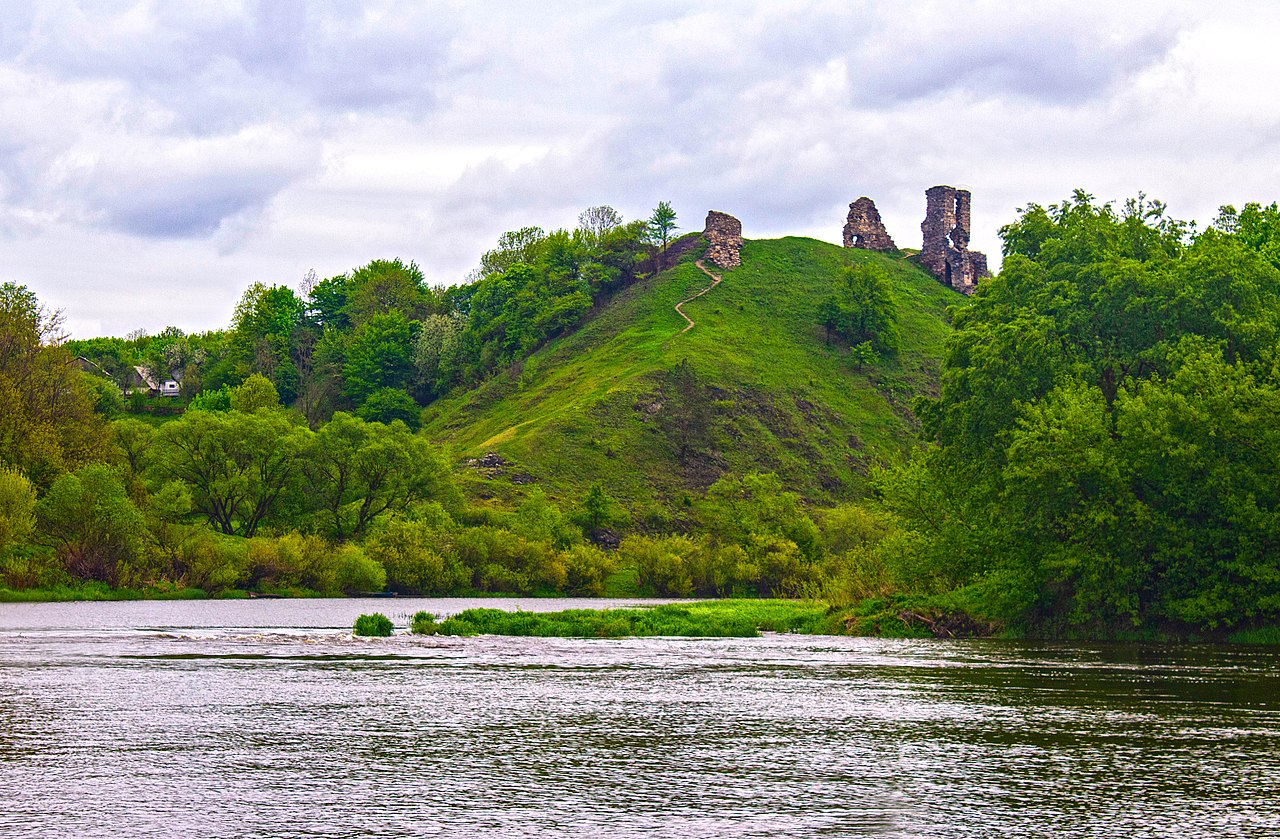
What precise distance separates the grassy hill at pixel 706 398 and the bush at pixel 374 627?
249 ft

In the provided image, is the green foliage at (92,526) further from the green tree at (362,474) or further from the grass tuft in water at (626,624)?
the grass tuft in water at (626,624)

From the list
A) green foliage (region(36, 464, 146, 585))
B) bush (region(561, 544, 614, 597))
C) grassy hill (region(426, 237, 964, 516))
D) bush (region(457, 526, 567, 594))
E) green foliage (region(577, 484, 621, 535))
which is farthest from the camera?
A: grassy hill (region(426, 237, 964, 516))

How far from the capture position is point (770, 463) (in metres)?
148

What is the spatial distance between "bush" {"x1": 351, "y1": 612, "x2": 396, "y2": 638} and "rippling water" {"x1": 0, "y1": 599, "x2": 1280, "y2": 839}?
9019 millimetres

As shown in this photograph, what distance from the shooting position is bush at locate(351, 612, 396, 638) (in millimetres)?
49469

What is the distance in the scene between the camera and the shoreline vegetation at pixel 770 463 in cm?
4512

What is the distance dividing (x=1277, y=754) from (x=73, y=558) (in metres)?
71.1

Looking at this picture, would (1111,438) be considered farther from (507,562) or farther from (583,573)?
(507,562)

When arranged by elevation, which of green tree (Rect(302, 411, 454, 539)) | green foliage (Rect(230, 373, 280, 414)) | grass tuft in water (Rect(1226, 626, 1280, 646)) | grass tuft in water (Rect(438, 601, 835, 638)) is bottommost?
grass tuft in water (Rect(438, 601, 835, 638))

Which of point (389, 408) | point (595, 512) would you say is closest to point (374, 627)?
point (595, 512)

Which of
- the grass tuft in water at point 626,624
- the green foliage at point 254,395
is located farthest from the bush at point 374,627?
the green foliage at point 254,395

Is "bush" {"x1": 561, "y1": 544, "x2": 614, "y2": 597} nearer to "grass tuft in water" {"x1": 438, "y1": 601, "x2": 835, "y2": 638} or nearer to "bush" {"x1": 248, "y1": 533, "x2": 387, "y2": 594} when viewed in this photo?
"bush" {"x1": 248, "y1": 533, "x2": 387, "y2": 594}

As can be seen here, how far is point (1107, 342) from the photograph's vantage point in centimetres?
5116

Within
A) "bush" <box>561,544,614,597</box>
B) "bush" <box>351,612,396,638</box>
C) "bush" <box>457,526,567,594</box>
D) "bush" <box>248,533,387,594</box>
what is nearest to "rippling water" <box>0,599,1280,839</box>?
"bush" <box>351,612,396,638</box>
